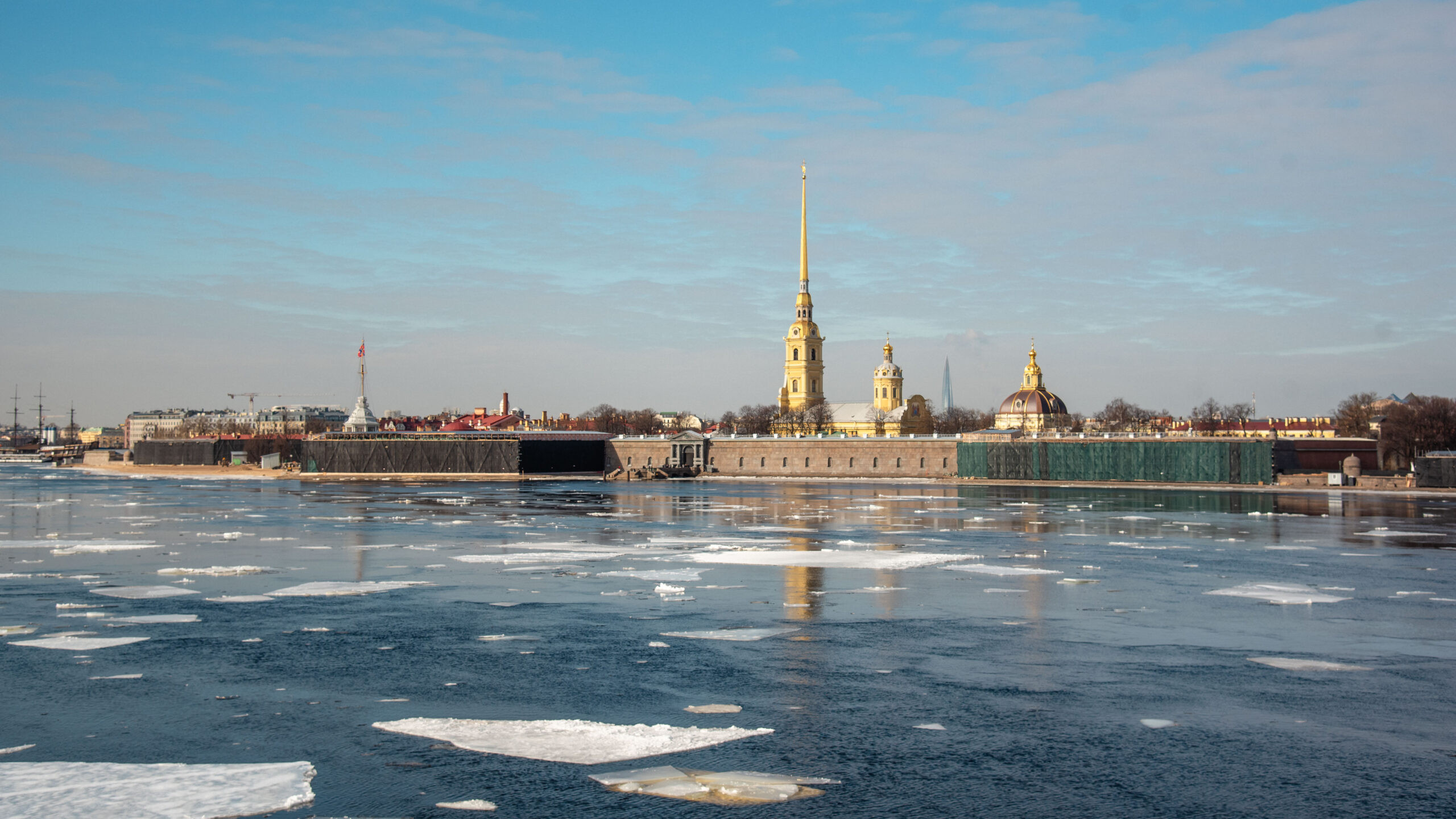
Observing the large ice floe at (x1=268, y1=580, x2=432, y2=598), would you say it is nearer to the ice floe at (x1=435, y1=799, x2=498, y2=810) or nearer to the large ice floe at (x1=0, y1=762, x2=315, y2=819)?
the large ice floe at (x1=0, y1=762, x2=315, y2=819)

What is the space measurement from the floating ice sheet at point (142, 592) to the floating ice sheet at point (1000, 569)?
16.2 m

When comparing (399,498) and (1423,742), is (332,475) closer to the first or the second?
(399,498)

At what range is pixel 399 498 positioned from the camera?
6150 cm

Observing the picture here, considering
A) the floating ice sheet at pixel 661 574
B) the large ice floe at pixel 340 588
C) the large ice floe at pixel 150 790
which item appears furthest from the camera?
the floating ice sheet at pixel 661 574

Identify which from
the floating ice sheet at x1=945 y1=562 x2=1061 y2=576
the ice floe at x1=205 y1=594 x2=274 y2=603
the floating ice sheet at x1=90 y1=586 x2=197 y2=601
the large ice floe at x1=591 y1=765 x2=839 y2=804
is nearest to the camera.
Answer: the large ice floe at x1=591 y1=765 x2=839 y2=804

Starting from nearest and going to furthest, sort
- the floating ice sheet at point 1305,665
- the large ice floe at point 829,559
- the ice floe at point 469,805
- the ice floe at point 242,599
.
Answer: the ice floe at point 469,805 < the floating ice sheet at point 1305,665 < the ice floe at point 242,599 < the large ice floe at point 829,559

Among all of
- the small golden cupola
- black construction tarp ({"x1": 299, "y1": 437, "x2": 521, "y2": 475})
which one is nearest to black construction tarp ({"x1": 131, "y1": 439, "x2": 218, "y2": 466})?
black construction tarp ({"x1": 299, "y1": 437, "x2": 521, "y2": 475})

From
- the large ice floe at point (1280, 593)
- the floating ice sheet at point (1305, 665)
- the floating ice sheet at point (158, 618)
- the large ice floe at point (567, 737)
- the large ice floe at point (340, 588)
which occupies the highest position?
the floating ice sheet at point (158, 618)

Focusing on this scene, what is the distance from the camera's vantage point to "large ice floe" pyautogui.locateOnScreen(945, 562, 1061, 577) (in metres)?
24.6

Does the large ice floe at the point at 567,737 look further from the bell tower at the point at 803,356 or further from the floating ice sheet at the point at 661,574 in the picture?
the bell tower at the point at 803,356

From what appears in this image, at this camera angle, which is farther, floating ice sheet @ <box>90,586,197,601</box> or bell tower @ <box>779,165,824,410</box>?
bell tower @ <box>779,165,824,410</box>

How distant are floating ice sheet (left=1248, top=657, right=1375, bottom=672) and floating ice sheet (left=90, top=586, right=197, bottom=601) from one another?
60.4ft

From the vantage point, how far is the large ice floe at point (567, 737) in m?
10.5

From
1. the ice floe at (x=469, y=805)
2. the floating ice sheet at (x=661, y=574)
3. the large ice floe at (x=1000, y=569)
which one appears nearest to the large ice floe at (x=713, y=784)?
the ice floe at (x=469, y=805)
